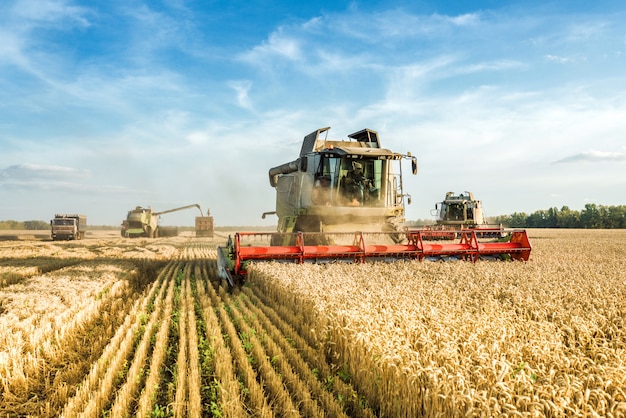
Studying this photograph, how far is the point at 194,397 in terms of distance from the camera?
142 inches

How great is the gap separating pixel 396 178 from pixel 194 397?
9.28 metres

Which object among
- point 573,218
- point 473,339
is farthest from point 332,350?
point 573,218

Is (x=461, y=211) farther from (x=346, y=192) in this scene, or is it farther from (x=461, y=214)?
(x=346, y=192)

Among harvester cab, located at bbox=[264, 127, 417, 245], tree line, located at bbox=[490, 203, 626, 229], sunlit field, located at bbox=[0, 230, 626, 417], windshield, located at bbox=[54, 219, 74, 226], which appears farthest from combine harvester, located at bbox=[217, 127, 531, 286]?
tree line, located at bbox=[490, 203, 626, 229]

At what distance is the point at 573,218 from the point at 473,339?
2637 inches

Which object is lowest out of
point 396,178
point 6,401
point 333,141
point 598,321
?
point 6,401

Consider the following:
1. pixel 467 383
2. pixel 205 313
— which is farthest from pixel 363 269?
pixel 467 383

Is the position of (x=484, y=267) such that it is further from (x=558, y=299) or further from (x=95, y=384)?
(x=95, y=384)

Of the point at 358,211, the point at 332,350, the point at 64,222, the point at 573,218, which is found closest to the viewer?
the point at 332,350

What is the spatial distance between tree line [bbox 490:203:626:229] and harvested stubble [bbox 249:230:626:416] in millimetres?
60793

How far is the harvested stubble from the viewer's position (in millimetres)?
2539

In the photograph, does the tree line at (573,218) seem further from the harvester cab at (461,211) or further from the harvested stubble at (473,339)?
the harvested stubble at (473,339)

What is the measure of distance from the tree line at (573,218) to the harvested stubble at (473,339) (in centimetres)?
6079

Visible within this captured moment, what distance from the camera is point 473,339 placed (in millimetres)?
3428
